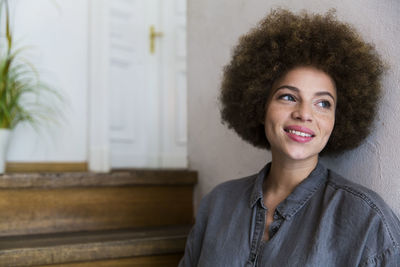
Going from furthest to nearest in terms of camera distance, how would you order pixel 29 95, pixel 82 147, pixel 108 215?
pixel 82 147 < pixel 29 95 < pixel 108 215

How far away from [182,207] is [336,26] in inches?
48.6

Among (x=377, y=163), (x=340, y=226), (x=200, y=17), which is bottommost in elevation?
(x=340, y=226)

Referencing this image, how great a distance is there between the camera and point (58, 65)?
2.88m

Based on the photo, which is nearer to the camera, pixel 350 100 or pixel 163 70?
pixel 350 100

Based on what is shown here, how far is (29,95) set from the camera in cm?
272

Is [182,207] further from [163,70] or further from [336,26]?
[163,70]

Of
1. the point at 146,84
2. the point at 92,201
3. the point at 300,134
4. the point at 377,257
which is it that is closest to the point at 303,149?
the point at 300,134

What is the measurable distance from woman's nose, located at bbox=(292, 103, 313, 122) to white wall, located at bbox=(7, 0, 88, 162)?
197 centimetres

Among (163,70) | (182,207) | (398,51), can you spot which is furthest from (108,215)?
(163,70)

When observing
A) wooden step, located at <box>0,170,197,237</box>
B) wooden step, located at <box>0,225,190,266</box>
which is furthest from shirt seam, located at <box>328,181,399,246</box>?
wooden step, located at <box>0,170,197,237</box>

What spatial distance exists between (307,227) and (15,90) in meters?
1.79

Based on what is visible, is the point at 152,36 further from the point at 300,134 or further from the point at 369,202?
the point at 369,202

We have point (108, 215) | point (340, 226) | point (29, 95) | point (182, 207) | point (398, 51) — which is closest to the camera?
point (340, 226)

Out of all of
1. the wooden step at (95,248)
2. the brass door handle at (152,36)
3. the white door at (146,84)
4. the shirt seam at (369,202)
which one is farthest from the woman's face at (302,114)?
Answer: the brass door handle at (152,36)
